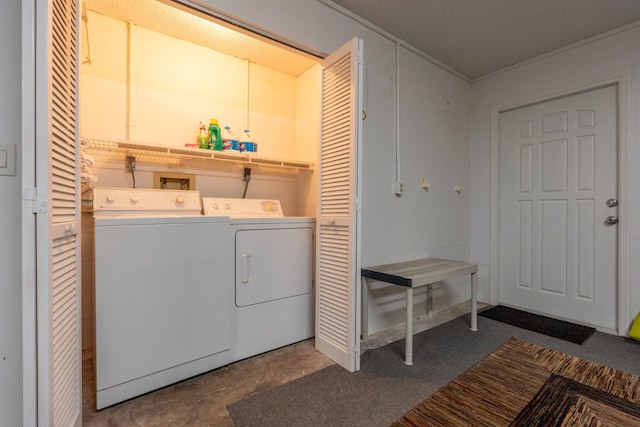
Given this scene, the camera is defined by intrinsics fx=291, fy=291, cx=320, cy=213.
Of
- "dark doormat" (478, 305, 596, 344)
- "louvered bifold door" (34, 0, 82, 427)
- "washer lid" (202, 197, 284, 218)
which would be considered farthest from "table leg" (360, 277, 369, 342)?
"louvered bifold door" (34, 0, 82, 427)

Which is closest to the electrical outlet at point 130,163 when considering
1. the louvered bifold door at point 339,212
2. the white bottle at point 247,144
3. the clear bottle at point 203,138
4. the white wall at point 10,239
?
the clear bottle at point 203,138

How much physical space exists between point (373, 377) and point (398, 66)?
2453mm

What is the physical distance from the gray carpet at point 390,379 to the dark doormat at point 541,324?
8 cm

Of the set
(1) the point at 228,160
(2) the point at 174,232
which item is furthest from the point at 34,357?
(1) the point at 228,160

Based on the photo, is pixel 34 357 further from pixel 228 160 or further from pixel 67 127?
pixel 228 160

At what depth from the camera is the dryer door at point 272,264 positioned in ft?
6.35

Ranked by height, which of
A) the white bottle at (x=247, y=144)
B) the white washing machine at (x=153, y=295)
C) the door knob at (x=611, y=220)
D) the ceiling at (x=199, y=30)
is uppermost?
the ceiling at (x=199, y=30)

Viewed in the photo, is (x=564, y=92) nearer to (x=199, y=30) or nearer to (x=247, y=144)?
(x=247, y=144)

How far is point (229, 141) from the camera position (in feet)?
7.53

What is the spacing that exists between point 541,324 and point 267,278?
242 cm

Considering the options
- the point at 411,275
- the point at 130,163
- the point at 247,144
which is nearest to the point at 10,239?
the point at 130,163

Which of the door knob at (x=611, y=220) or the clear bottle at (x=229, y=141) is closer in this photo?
the clear bottle at (x=229, y=141)

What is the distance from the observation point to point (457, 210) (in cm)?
317

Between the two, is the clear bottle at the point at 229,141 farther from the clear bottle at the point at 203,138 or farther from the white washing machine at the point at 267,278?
the white washing machine at the point at 267,278
